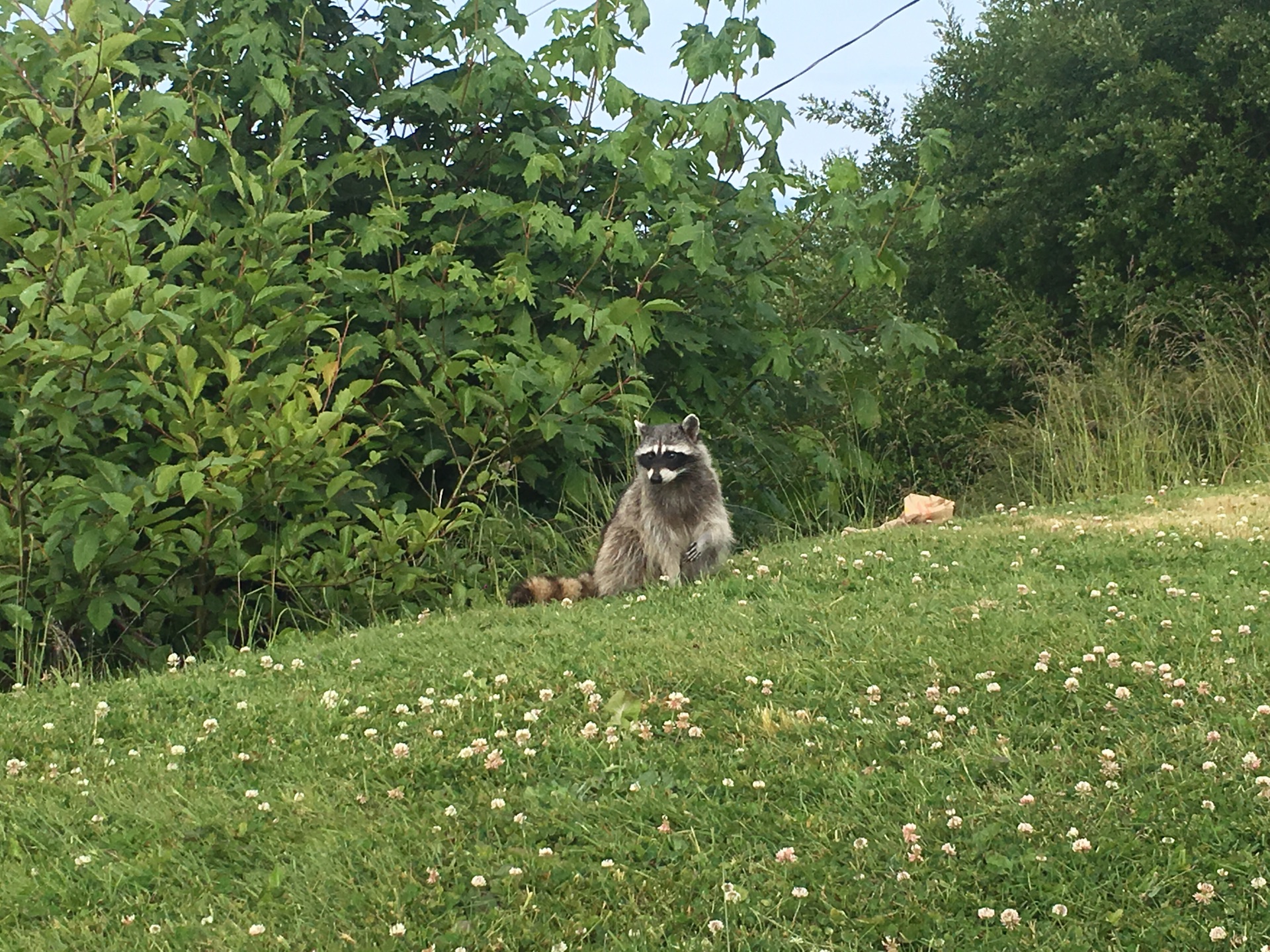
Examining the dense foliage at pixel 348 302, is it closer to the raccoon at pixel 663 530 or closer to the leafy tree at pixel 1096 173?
the raccoon at pixel 663 530

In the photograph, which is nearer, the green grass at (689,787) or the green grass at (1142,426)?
the green grass at (689,787)

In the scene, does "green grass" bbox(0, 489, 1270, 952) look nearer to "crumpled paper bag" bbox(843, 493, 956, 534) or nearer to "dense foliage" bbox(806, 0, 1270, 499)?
"crumpled paper bag" bbox(843, 493, 956, 534)

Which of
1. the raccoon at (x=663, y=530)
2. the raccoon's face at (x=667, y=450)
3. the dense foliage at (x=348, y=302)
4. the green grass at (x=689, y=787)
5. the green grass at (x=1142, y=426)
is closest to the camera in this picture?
the green grass at (x=689, y=787)

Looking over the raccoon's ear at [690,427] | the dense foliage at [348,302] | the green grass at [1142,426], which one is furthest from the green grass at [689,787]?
the green grass at [1142,426]

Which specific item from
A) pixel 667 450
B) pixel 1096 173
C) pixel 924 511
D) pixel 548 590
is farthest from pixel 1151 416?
pixel 548 590

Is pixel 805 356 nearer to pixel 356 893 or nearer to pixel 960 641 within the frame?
pixel 960 641

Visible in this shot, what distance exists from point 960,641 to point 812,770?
1.69m

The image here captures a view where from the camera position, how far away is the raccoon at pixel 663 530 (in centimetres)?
980

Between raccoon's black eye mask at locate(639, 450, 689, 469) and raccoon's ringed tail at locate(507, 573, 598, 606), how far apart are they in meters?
1.09

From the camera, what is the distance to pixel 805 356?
1282cm

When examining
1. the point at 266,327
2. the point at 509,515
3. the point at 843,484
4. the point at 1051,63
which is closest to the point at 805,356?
the point at 843,484

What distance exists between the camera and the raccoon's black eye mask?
969 cm

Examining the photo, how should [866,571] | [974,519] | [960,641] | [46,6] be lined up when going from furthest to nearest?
[974,519] → [866,571] → [46,6] → [960,641]

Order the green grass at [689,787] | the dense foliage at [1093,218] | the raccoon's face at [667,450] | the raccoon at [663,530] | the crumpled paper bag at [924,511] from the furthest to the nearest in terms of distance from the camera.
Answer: the dense foliage at [1093,218] → the crumpled paper bag at [924,511] → the raccoon at [663,530] → the raccoon's face at [667,450] → the green grass at [689,787]
